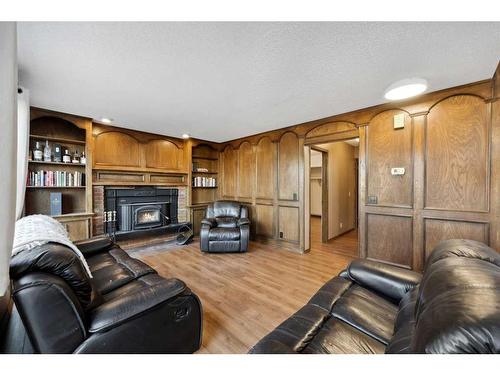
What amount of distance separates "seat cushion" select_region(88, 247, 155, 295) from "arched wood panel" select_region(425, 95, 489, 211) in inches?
132

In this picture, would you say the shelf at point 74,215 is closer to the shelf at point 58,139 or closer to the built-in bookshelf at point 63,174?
the built-in bookshelf at point 63,174

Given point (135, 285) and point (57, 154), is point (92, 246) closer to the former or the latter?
point (135, 285)

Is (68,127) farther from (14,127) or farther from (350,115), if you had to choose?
(350,115)

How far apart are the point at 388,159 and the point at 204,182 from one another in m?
3.90

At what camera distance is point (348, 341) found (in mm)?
1046

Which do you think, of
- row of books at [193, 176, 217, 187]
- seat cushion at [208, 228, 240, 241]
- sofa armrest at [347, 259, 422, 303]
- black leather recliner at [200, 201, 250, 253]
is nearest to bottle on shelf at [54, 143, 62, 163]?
row of books at [193, 176, 217, 187]

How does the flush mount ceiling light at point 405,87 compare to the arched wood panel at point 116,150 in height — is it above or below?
above

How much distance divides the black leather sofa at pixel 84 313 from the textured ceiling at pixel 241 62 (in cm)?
150

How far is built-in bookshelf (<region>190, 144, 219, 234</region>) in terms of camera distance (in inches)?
195

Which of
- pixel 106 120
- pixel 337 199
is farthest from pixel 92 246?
pixel 337 199

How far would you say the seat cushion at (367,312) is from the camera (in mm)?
1130

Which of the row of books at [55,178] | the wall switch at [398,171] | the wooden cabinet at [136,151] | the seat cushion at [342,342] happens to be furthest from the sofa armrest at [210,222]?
the wall switch at [398,171]
